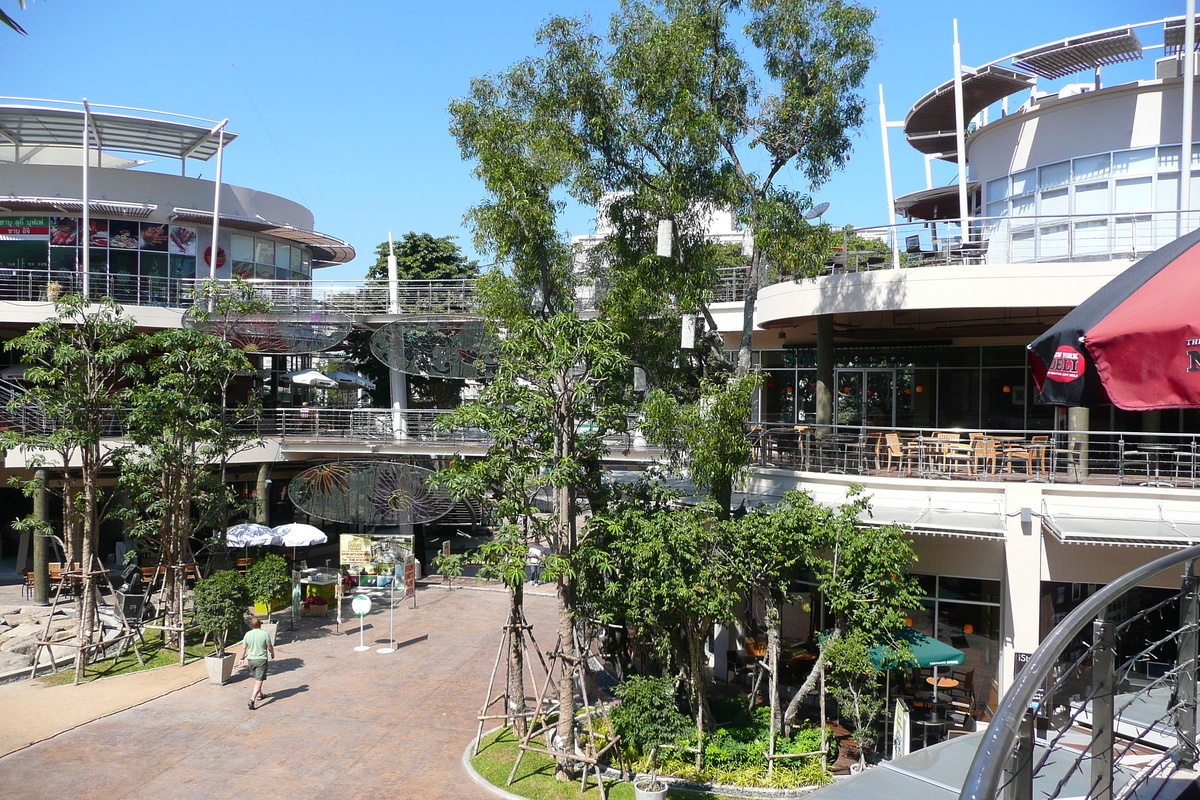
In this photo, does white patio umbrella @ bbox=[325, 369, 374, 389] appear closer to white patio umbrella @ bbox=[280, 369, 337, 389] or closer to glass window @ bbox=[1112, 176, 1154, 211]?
white patio umbrella @ bbox=[280, 369, 337, 389]

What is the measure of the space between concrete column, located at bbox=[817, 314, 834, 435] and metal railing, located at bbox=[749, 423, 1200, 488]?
1.52 feet

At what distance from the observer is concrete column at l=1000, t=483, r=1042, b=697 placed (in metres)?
12.9

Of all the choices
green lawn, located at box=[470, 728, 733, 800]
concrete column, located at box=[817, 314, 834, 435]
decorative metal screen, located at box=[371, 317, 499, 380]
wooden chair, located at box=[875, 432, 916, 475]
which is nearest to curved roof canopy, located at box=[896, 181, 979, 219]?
concrete column, located at box=[817, 314, 834, 435]

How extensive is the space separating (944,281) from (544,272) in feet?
21.3

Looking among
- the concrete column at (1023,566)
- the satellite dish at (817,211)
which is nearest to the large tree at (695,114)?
the satellite dish at (817,211)

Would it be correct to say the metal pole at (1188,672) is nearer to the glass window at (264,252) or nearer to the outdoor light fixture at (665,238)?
the outdoor light fixture at (665,238)

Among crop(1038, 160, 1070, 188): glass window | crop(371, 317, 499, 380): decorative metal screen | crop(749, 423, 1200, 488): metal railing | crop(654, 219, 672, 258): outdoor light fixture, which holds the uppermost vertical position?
crop(1038, 160, 1070, 188): glass window

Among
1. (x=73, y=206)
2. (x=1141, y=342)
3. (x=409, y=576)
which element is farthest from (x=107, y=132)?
(x=1141, y=342)

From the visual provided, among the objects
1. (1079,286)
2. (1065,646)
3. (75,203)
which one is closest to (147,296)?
(75,203)

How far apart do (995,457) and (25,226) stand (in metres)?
27.7

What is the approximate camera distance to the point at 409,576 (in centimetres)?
2331

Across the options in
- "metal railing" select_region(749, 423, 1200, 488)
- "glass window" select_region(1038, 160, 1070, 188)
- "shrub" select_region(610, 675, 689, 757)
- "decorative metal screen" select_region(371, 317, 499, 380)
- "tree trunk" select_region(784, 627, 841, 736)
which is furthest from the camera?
"decorative metal screen" select_region(371, 317, 499, 380)

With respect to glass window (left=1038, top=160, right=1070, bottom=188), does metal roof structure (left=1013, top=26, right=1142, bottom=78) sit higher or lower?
higher

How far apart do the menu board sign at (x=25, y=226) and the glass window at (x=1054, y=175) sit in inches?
1068
